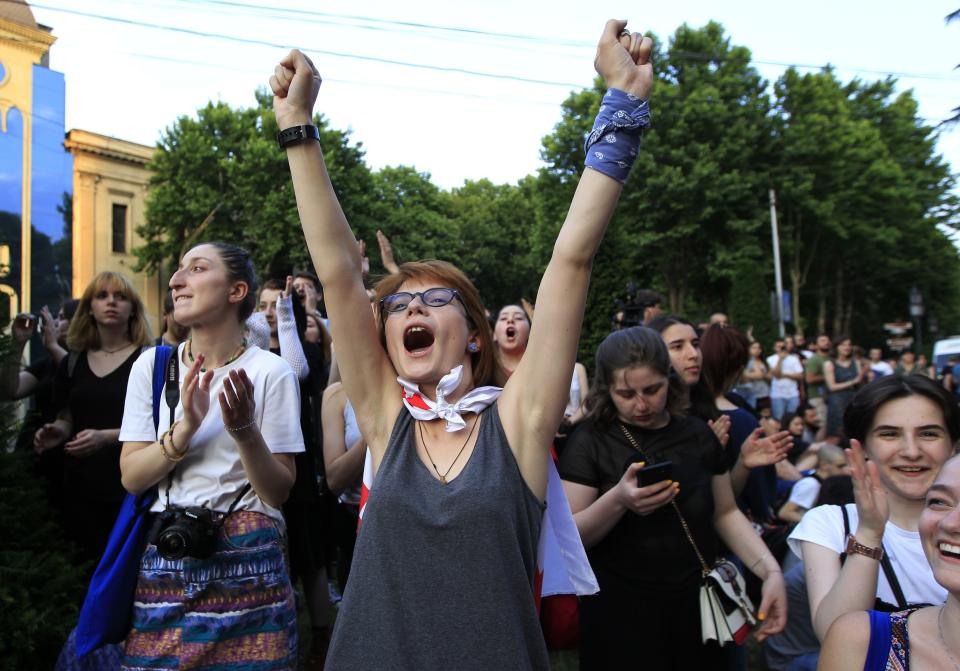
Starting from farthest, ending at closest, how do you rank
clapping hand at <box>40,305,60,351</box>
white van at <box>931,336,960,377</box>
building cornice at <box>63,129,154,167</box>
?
building cornice at <box>63,129,154,167</box> < white van at <box>931,336,960,377</box> < clapping hand at <box>40,305,60,351</box>

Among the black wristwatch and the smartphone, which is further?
the smartphone

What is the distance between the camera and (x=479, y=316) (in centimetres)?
214

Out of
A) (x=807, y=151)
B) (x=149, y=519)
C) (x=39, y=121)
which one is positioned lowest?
(x=149, y=519)

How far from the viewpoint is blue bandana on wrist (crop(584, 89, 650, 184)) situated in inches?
71.9

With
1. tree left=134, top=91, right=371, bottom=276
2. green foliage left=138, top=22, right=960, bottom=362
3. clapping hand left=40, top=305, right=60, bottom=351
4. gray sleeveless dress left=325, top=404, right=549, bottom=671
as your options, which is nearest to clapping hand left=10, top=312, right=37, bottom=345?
clapping hand left=40, top=305, right=60, bottom=351

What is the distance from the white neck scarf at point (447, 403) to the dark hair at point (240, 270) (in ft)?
3.89

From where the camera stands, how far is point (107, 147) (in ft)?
115

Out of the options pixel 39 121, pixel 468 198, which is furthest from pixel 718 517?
pixel 468 198

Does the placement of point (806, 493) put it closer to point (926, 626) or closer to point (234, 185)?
point (926, 626)

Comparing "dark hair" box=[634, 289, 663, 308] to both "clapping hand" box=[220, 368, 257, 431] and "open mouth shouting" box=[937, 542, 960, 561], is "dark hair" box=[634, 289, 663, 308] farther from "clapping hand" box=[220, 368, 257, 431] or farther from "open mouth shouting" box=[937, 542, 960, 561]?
"open mouth shouting" box=[937, 542, 960, 561]

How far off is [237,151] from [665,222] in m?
18.3

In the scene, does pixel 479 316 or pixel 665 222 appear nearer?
pixel 479 316

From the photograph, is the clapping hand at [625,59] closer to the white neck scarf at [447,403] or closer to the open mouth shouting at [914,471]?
the white neck scarf at [447,403]

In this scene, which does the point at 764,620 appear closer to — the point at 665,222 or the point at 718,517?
the point at 718,517
